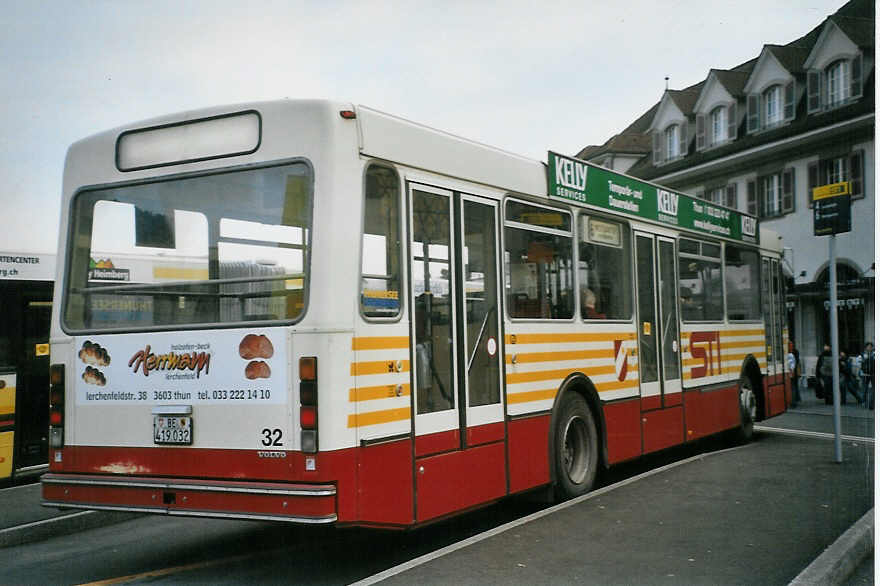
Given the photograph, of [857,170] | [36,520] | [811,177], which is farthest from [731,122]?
[36,520]

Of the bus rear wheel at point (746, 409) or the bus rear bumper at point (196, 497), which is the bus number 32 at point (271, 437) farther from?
the bus rear wheel at point (746, 409)

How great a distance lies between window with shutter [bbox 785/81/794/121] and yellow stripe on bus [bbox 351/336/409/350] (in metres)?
27.8

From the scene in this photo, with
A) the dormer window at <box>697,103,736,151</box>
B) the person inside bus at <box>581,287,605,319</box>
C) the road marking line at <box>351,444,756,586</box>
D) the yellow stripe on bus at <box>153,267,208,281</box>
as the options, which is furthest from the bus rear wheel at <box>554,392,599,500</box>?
the dormer window at <box>697,103,736,151</box>

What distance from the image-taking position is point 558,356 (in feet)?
27.9

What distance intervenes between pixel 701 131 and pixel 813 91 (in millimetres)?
10075

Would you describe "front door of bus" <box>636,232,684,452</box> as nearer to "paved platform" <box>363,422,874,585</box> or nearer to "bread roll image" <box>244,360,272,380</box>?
"paved platform" <box>363,422,874,585</box>

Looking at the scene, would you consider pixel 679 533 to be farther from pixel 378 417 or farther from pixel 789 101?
pixel 789 101

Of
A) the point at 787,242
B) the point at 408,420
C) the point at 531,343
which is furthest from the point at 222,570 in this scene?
the point at 787,242

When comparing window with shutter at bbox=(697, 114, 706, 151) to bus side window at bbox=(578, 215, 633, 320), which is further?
window with shutter at bbox=(697, 114, 706, 151)

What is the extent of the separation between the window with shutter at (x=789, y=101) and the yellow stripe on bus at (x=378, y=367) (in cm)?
2786

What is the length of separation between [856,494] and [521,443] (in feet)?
10.5

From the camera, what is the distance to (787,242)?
90.2 ft

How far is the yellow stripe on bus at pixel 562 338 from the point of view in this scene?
7856 mm

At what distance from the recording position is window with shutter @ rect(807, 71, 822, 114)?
90.8 feet
